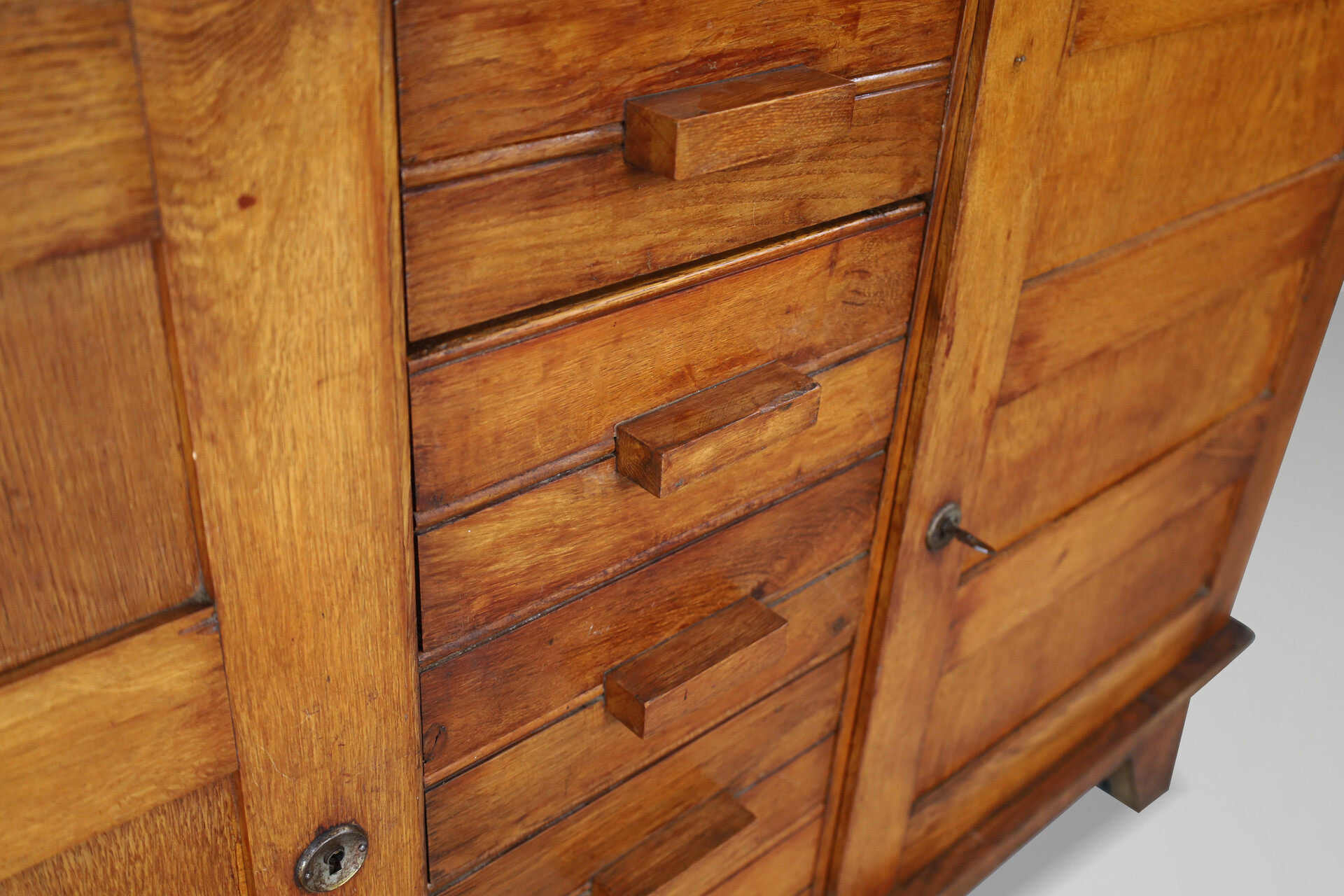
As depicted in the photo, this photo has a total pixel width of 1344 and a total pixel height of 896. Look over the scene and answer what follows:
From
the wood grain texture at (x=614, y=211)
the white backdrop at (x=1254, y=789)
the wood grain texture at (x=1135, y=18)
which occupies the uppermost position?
the wood grain texture at (x=1135, y=18)

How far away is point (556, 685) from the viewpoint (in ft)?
2.25

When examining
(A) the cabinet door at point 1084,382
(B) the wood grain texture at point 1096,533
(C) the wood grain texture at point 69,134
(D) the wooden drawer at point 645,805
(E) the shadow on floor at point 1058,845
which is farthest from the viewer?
(E) the shadow on floor at point 1058,845

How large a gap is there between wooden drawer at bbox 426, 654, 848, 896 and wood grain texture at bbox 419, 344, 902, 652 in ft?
0.36

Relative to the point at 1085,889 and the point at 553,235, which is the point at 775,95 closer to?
the point at 553,235

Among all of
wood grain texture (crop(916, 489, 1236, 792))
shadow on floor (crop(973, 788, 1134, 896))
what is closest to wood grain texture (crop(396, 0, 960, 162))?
wood grain texture (crop(916, 489, 1236, 792))

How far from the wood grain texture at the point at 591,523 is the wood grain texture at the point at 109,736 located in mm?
116

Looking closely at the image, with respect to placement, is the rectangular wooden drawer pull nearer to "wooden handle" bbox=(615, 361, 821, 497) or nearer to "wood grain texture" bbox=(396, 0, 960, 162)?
"wooden handle" bbox=(615, 361, 821, 497)

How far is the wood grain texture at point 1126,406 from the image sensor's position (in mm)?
950

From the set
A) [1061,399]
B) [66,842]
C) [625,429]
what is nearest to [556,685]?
[625,429]

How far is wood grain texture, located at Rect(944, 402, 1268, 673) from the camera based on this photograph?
3.32ft

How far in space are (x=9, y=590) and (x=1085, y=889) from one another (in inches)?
49.7

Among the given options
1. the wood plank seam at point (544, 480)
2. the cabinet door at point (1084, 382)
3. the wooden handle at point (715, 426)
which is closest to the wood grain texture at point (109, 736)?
the wood plank seam at point (544, 480)

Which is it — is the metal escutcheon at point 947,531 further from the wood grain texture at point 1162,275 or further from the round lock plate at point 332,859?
the round lock plate at point 332,859

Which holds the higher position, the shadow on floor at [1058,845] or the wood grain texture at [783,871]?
the wood grain texture at [783,871]
